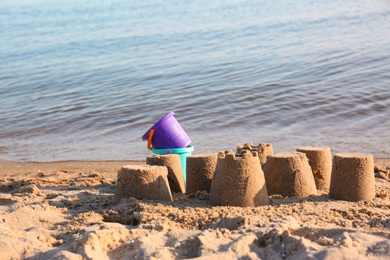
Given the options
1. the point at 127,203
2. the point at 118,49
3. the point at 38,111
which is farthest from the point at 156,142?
the point at 118,49

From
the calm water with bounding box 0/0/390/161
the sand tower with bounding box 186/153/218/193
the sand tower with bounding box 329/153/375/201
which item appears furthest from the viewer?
the calm water with bounding box 0/0/390/161

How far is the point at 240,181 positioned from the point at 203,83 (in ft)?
21.5

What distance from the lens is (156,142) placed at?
5199 millimetres

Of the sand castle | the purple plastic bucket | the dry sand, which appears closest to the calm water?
the purple plastic bucket

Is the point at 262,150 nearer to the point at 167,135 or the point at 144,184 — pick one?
the point at 167,135

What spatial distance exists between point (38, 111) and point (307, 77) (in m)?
4.30

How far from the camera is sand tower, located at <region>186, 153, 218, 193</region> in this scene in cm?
→ 452

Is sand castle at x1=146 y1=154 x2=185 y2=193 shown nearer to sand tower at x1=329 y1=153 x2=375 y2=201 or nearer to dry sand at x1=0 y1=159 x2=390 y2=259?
dry sand at x1=0 y1=159 x2=390 y2=259

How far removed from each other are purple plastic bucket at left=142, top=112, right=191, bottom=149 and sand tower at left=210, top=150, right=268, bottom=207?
118cm

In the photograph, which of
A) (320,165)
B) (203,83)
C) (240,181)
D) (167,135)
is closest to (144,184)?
(240,181)

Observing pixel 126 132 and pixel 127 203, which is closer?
pixel 127 203

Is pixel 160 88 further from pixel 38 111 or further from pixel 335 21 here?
pixel 335 21

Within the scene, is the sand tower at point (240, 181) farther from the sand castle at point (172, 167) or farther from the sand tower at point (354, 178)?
the sand castle at point (172, 167)

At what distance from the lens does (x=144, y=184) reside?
13.9 feet
